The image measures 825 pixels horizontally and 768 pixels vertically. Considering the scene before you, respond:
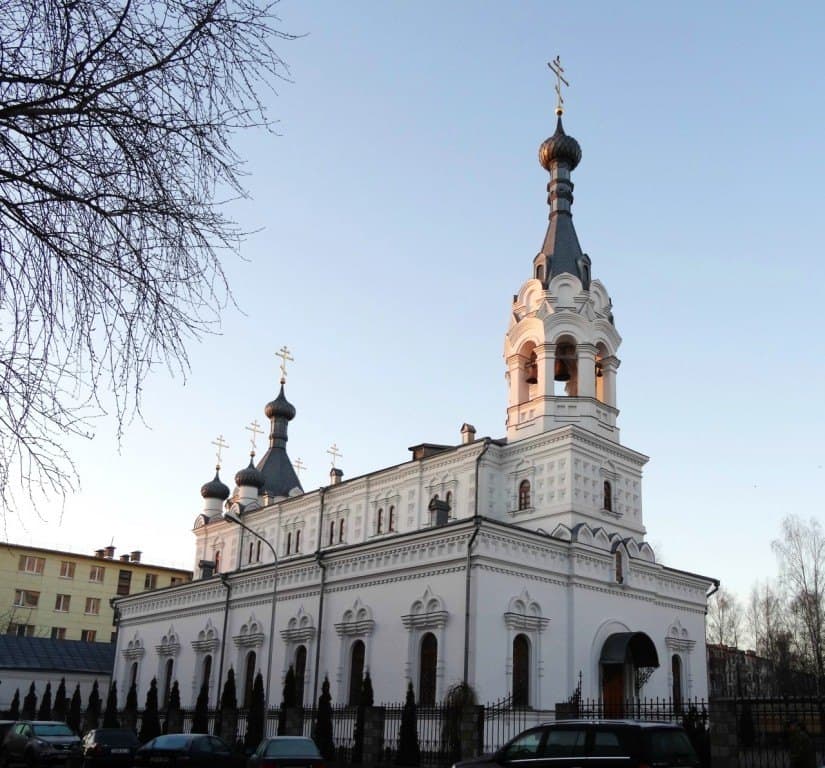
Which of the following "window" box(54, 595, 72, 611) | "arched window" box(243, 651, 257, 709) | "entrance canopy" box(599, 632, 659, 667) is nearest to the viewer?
"entrance canopy" box(599, 632, 659, 667)

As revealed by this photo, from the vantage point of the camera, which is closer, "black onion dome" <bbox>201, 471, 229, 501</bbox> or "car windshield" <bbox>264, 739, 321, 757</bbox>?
"car windshield" <bbox>264, 739, 321, 757</bbox>

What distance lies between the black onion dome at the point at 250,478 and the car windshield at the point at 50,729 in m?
21.2

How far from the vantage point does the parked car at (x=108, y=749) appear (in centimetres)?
2053

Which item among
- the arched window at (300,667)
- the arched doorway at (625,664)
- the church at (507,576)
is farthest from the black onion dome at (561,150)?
the arched window at (300,667)

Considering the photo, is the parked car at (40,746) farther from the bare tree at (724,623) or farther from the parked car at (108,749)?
the bare tree at (724,623)

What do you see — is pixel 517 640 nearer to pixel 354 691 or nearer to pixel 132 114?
pixel 354 691

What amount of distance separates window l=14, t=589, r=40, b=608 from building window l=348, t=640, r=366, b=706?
3641 centimetres

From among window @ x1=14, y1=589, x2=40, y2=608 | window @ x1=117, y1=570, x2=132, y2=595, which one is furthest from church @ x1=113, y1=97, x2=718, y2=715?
window @ x1=117, y1=570, x2=132, y2=595

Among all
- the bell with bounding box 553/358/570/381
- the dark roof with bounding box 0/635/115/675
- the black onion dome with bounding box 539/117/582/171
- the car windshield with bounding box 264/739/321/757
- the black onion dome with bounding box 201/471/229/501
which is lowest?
the car windshield with bounding box 264/739/321/757

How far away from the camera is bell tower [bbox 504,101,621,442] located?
1162 inches

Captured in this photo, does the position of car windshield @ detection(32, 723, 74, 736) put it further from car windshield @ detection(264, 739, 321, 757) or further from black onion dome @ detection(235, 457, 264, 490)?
black onion dome @ detection(235, 457, 264, 490)

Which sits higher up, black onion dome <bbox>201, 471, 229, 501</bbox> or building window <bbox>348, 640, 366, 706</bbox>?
black onion dome <bbox>201, 471, 229, 501</bbox>

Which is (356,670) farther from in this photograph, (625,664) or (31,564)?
(31,564)

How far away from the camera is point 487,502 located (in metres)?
30.0
